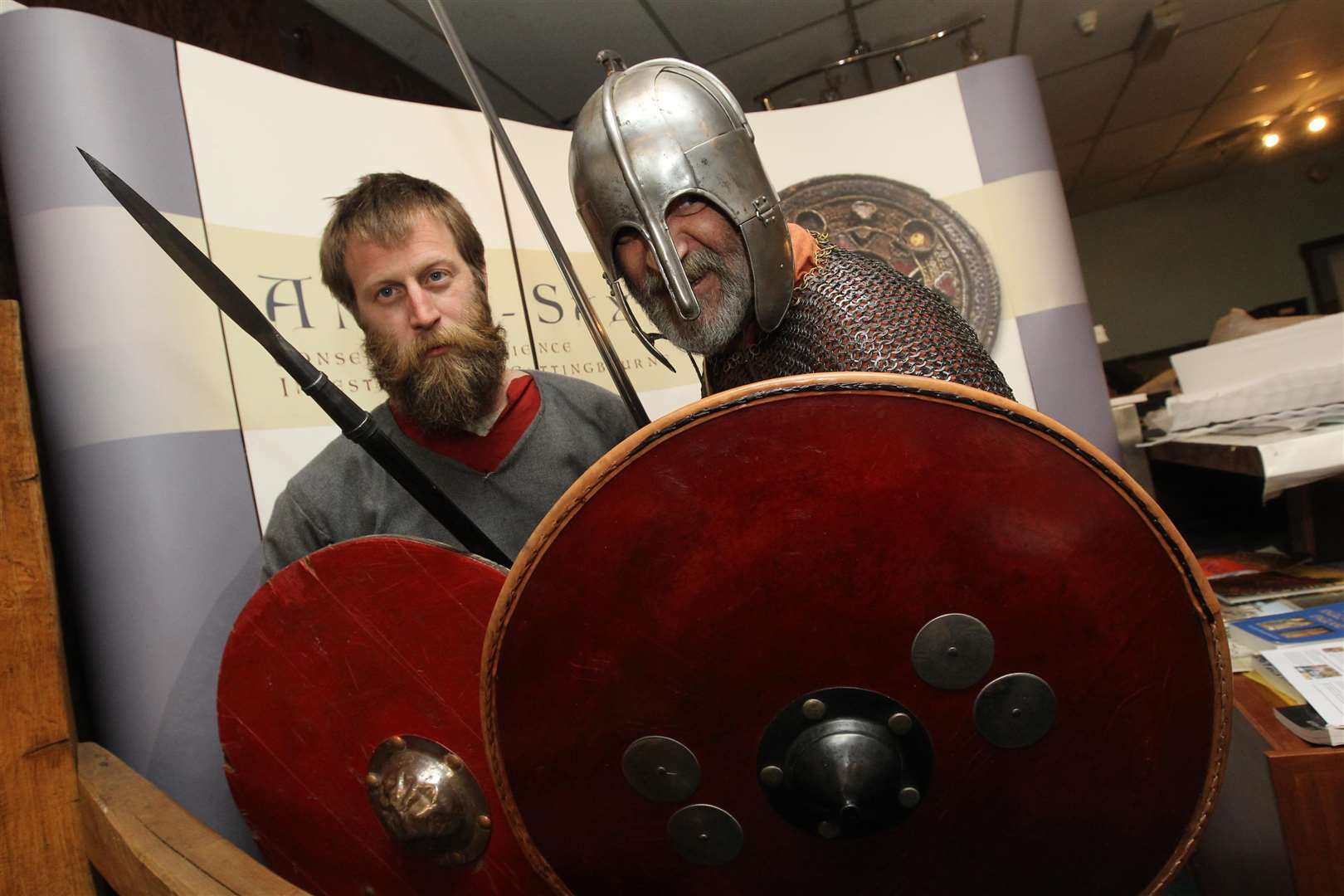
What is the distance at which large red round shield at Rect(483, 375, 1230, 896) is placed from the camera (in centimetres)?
53

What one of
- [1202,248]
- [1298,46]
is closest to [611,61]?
[1298,46]

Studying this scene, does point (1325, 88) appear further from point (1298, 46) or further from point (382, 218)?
point (382, 218)

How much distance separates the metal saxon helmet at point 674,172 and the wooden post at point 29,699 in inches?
30.5

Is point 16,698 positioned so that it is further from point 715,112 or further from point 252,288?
point 715,112

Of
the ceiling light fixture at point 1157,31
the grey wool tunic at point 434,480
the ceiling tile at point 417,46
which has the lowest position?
the grey wool tunic at point 434,480

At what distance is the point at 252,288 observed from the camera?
1.34m

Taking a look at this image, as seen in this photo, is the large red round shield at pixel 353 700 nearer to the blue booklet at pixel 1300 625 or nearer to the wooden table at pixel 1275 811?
the wooden table at pixel 1275 811

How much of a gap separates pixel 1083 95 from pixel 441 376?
172 inches

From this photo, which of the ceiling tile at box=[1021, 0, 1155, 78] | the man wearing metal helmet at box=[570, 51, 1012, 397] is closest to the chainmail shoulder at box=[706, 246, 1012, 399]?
the man wearing metal helmet at box=[570, 51, 1012, 397]

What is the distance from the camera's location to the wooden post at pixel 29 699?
80cm

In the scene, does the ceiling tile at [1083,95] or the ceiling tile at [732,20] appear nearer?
the ceiling tile at [732,20]

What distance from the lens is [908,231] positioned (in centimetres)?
212

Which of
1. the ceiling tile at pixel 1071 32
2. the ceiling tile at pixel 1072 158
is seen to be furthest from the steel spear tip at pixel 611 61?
the ceiling tile at pixel 1072 158

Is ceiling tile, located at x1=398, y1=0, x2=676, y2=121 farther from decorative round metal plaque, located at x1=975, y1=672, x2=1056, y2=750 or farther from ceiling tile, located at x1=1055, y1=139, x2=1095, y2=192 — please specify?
ceiling tile, located at x1=1055, y1=139, x2=1095, y2=192
